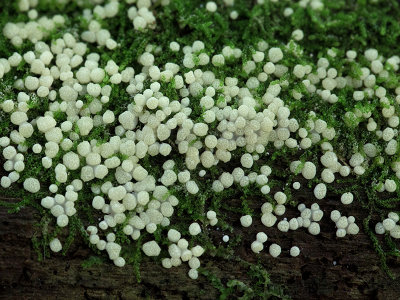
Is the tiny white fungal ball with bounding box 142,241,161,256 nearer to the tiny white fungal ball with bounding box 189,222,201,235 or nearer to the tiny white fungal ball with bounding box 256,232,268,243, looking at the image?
the tiny white fungal ball with bounding box 189,222,201,235

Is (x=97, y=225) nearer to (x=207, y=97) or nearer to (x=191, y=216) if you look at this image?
(x=191, y=216)

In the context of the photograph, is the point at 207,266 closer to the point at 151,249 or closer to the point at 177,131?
the point at 151,249

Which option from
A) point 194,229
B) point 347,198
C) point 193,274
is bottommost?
point 193,274

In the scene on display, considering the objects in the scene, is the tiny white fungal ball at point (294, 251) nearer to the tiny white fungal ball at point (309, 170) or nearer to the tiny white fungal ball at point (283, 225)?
the tiny white fungal ball at point (283, 225)

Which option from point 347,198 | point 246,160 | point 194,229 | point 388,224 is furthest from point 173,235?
point 388,224

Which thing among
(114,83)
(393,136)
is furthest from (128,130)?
(393,136)

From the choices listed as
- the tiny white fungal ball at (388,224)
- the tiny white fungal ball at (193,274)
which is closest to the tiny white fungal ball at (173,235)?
the tiny white fungal ball at (193,274)
